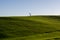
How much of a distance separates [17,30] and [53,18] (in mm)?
32110

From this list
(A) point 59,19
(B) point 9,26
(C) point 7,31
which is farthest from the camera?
(A) point 59,19

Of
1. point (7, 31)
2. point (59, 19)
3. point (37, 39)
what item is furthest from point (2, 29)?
point (59, 19)

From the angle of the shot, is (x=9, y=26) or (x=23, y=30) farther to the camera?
(x=9, y=26)

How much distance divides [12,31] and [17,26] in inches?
246

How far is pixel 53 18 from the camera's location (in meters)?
76.6

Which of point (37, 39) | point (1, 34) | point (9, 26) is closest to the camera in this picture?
point (37, 39)

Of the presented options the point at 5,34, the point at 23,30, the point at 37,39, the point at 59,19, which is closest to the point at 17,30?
the point at 23,30

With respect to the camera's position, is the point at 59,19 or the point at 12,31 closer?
the point at 12,31

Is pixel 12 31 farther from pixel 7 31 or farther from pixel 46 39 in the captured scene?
pixel 46 39

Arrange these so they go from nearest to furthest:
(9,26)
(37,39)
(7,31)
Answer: (37,39) → (7,31) → (9,26)

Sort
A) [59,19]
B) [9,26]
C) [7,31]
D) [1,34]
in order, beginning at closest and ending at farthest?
[1,34]
[7,31]
[9,26]
[59,19]

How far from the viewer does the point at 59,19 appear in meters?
73.8

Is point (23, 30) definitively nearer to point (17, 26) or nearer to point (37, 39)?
point (17, 26)

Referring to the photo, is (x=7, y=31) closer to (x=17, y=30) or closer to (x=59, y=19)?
(x=17, y=30)
